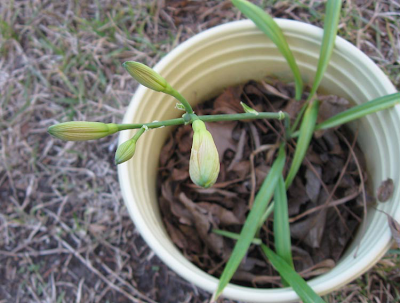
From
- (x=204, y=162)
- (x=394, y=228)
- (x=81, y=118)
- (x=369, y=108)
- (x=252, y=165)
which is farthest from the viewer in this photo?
(x=81, y=118)

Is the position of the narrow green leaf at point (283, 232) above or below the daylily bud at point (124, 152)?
below

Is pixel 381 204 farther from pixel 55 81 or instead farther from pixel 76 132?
pixel 55 81

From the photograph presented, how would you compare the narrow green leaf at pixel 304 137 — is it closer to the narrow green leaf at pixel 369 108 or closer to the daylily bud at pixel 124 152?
the narrow green leaf at pixel 369 108

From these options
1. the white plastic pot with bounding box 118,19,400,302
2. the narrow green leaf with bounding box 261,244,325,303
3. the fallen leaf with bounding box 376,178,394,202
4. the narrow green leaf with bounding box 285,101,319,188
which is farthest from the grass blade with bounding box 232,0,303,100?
the narrow green leaf with bounding box 261,244,325,303

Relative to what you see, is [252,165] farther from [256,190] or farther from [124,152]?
[124,152]

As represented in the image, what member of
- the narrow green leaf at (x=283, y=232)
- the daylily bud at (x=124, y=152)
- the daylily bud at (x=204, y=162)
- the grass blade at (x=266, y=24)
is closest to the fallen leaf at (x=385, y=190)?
the narrow green leaf at (x=283, y=232)

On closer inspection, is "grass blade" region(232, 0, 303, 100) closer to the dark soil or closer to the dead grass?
the dark soil

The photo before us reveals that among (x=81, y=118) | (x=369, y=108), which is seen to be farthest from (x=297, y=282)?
(x=81, y=118)
